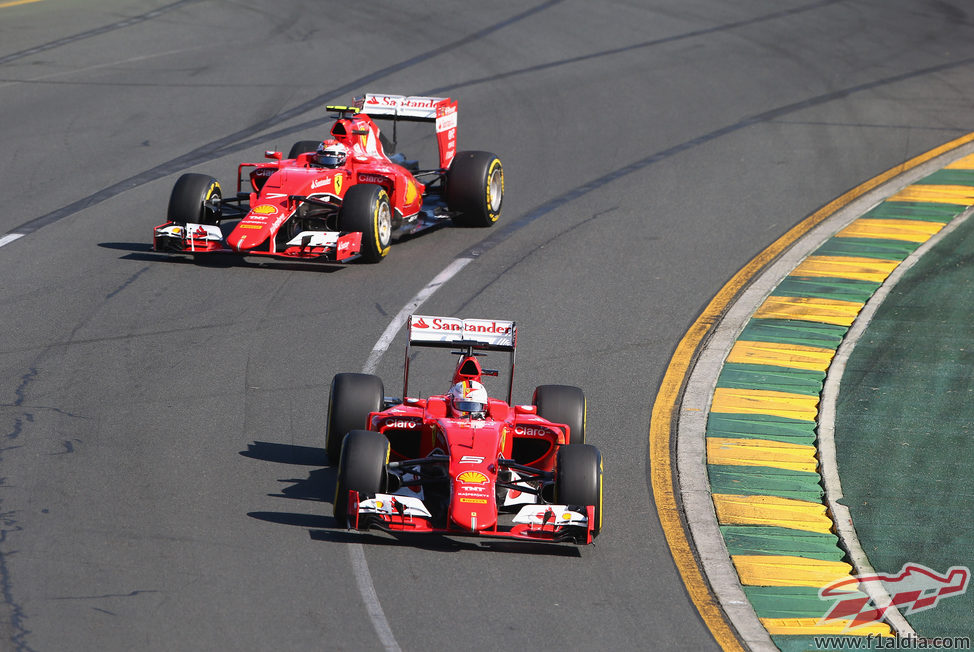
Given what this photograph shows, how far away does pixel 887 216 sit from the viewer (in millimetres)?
20297

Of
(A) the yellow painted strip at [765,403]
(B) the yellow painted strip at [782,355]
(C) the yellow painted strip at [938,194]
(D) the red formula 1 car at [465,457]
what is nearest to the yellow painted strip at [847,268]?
(B) the yellow painted strip at [782,355]

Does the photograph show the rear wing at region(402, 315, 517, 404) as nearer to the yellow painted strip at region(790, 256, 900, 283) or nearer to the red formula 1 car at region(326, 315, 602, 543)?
the red formula 1 car at region(326, 315, 602, 543)

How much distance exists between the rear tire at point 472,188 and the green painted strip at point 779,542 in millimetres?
8386

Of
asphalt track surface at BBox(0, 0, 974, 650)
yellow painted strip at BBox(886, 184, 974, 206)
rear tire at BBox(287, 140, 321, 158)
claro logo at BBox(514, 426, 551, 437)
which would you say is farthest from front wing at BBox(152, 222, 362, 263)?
yellow painted strip at BBox(886, 184, 974, 206)

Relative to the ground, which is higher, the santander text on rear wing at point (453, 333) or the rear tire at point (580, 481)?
the santander text on rear wing at point (453, 333)

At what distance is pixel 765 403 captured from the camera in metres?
14.3

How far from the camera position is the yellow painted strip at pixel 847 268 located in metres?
18.0

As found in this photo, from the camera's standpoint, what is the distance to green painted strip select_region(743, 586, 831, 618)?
33.8ft

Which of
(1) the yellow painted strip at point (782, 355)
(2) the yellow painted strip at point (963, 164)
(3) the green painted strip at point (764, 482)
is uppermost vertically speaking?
(2) the yellow painted strip at point (963, 164)

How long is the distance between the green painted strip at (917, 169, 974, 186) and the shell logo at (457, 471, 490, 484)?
44.7ft

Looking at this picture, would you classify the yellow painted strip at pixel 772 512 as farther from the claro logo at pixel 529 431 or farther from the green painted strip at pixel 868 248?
the green painted strip at pixel 868 248

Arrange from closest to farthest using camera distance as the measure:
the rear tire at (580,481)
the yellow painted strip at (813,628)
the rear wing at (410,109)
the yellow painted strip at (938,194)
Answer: the yellow painted strip at (813,628), the rear tire at (580,481), the rear wing at (410,109), the yellow painted strip at (938,194)

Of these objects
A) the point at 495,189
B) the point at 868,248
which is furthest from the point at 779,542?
the point at 495,189

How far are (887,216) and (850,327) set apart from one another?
462cm
